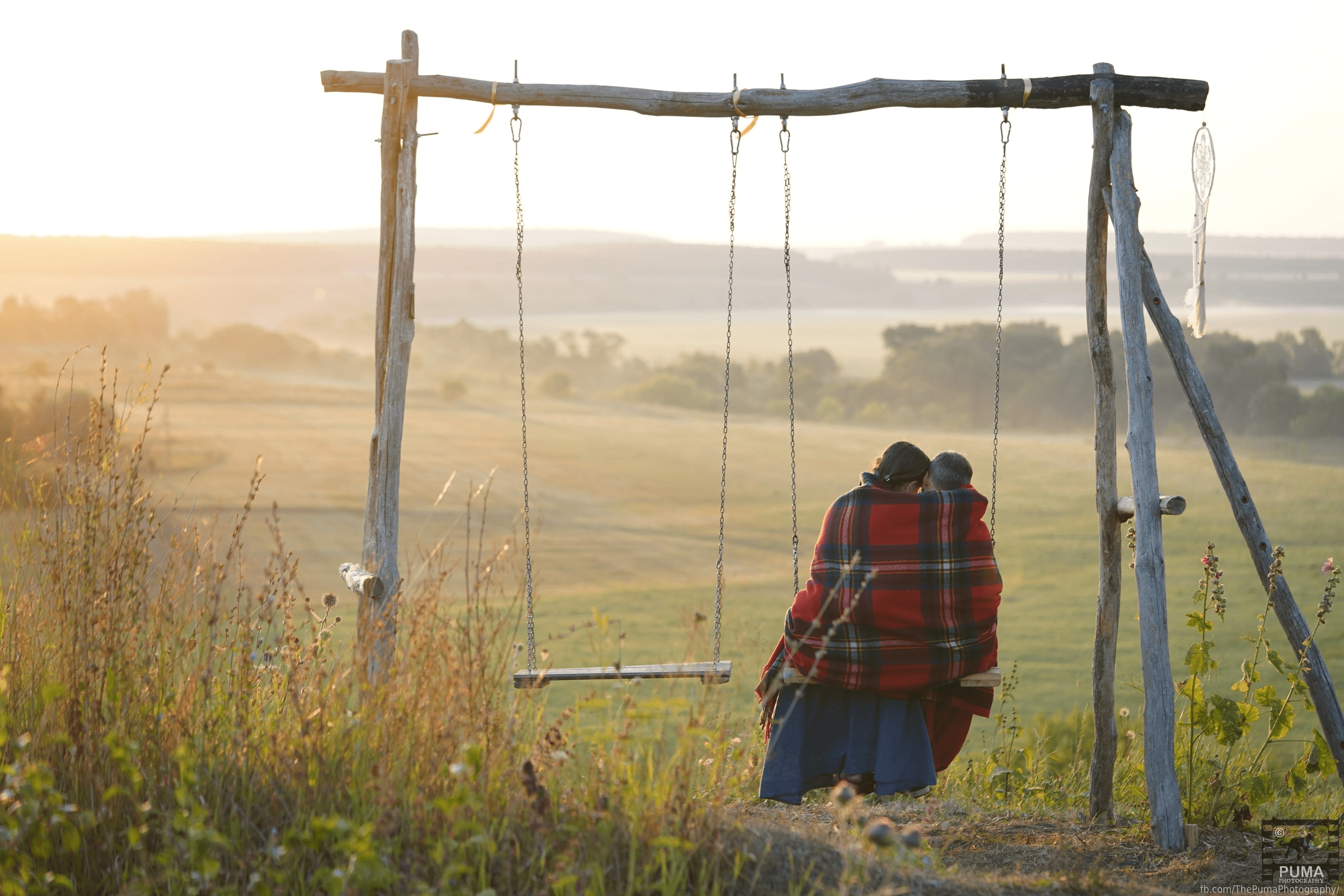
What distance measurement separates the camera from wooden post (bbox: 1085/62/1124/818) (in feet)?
14.4

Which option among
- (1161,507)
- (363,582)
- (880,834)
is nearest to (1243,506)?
(1161,507)

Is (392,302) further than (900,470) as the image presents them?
Yes

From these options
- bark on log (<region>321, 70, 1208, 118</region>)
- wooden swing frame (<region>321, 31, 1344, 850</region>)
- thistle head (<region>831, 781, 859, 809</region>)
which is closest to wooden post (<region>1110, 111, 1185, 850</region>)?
wooden swing frame (<region>321, 31, 1344, 850</region>)

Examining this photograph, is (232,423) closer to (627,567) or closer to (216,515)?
(627,567)

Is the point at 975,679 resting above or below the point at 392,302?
below

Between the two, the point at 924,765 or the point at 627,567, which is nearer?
the point at 924,765

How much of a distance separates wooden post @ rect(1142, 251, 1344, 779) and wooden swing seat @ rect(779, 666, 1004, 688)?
3.65 ft

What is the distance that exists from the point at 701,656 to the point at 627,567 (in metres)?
19.4

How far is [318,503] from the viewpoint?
25.3 metres

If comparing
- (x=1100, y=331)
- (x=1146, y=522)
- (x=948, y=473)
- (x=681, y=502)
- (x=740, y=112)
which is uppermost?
(x=740, y=112)

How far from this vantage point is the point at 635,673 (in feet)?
12.9

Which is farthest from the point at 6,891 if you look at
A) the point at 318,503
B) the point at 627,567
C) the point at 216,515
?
the point at 318,503

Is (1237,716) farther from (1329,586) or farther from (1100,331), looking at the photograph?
(1100,331)

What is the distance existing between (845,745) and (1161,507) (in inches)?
61.3
